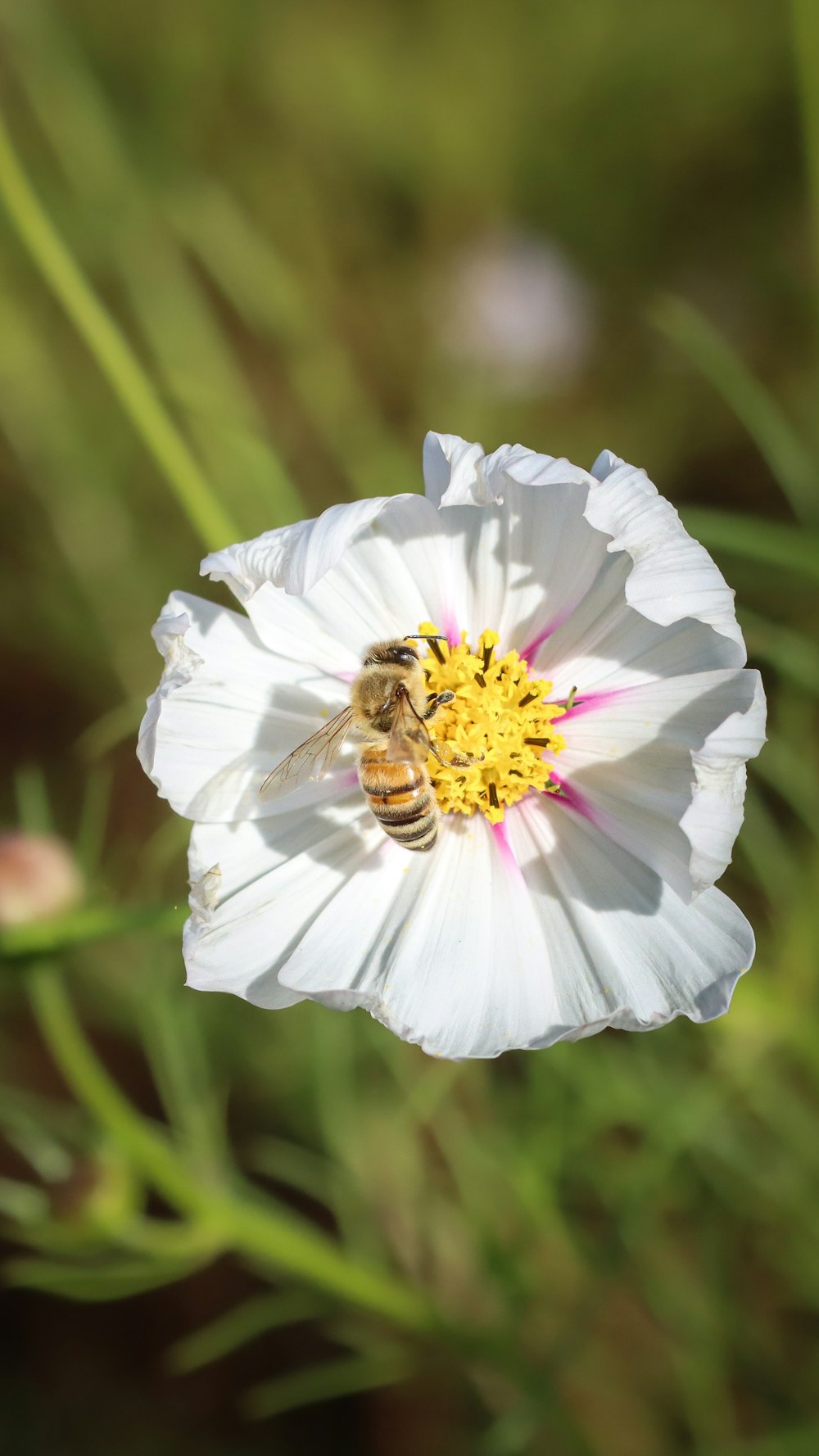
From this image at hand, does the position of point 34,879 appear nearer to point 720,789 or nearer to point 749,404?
point 720,789

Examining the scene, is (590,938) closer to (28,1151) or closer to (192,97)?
(28,1151)

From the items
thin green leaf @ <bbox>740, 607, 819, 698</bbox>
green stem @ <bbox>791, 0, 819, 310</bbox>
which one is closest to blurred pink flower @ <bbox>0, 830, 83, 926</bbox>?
thin green leaf @ <bbox>740, 607, 819, 698</bbox>

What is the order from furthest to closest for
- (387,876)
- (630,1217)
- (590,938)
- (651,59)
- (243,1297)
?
(651,59)
(243,1297)
(630,1217)
(387,876)
(590,938)

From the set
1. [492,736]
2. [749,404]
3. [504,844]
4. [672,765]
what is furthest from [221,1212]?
[749,404]

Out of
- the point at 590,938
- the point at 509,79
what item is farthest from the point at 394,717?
the point at 509,79

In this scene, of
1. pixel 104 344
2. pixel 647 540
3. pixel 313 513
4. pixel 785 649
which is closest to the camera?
pixel 647 540

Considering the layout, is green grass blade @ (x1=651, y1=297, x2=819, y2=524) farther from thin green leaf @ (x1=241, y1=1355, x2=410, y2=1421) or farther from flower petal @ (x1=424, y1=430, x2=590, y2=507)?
thin green leaf @ (x1=241, y1=1355, x2=410, y2=1421)

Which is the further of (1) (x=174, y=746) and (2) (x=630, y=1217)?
Answer: (2) (x=630, y=1217)

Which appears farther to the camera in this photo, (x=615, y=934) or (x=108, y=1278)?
(x=108, y=1278)
